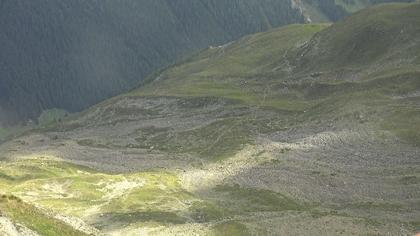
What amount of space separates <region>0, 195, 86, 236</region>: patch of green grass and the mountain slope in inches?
452

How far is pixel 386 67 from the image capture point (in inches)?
6727

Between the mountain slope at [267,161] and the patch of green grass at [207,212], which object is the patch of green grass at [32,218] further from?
the patch of green grass at [207,212]

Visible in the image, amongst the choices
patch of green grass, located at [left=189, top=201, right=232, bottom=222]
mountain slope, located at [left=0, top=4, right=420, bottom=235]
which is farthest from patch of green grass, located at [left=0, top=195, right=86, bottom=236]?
patch of green grass, located at [left=189, top=201, right=232, bottom=222]

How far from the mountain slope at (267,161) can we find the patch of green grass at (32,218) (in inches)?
452

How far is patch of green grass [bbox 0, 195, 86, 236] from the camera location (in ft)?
158

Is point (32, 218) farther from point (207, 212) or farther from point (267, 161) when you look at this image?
point (267, 161)

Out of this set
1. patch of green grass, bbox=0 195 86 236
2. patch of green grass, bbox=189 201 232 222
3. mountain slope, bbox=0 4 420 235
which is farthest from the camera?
patch of green grass, bbox=189 201 232 222

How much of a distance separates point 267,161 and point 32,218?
74988 millimetres

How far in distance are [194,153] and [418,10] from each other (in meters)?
101

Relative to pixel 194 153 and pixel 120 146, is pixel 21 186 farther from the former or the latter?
pixel 120 146

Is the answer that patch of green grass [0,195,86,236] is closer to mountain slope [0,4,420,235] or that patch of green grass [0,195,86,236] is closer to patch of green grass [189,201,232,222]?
mountain slope [0,4,420,235]

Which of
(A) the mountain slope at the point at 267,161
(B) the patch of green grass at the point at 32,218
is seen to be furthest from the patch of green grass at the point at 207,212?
(B) the patch of green grass at the point at 32,218

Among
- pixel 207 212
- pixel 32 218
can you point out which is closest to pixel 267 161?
pixel 207 212

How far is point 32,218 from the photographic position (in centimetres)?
5000
